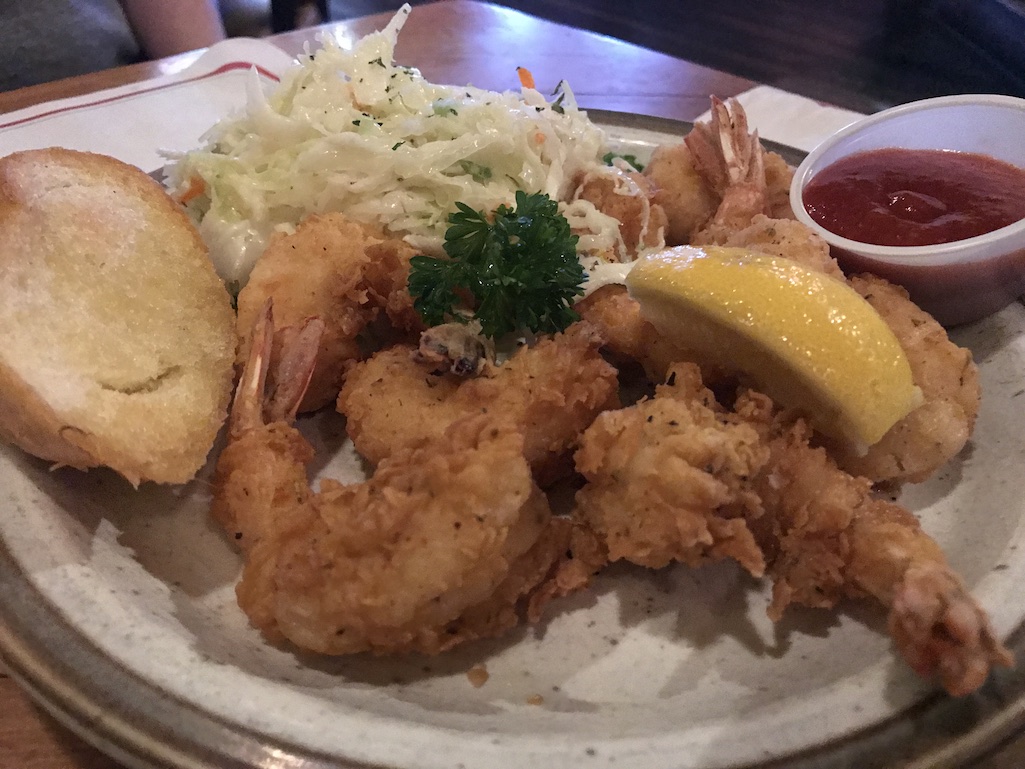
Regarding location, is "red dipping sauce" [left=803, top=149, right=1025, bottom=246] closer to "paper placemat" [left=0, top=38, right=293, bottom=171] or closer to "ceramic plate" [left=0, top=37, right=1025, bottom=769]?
"ceramic plate" [left=0, top=37, right=1025, bottom=769]

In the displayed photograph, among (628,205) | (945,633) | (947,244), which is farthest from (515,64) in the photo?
(945,633)

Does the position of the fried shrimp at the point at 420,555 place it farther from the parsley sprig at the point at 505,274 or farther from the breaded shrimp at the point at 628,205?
the breaded shrimp at the point at 628,205

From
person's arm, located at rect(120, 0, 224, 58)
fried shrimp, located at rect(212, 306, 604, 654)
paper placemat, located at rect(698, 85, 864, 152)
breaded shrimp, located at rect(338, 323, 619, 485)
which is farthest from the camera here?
person's arm, located at rect(120, 0, 224, 58)

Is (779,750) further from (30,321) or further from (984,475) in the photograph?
(30,321)

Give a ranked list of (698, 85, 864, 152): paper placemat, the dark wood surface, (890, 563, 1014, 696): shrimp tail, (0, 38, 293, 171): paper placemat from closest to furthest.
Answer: (890, 563, 1014, 696): shrimp tail
(0, 38, 293, 171): paper placemat
(698, 85, 864, 152): paper placemat
the dark wood surface

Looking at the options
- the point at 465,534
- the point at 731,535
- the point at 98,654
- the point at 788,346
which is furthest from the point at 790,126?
the point at 98,654

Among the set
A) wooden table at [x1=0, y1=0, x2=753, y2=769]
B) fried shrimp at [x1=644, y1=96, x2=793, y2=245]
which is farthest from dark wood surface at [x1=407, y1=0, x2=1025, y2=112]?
fried shrimp at [x1=644, y1=96, x2=793, y2=245]

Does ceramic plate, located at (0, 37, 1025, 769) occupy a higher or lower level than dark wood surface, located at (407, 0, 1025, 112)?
higher
